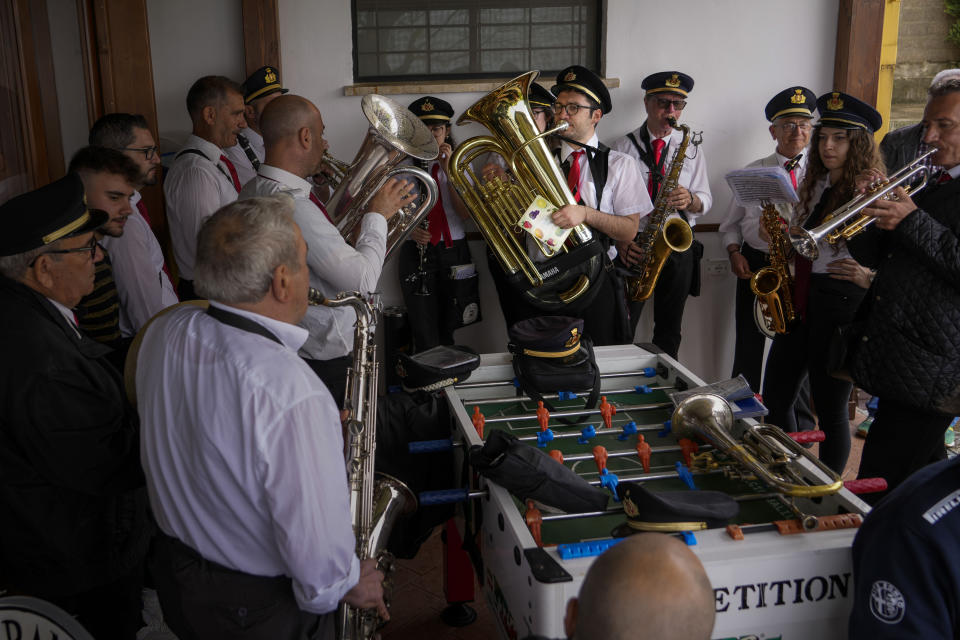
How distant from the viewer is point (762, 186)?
4172 millimetres

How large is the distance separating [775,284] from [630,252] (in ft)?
2.84

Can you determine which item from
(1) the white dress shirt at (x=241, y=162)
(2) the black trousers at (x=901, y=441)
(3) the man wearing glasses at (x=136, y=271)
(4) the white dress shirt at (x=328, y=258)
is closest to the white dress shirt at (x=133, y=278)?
(3) the man wearing glasses at (x=136, y=271)

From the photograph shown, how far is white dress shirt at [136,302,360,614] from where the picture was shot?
173 cm

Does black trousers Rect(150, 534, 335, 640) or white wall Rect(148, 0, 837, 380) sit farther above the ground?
white wall Rect(148, 0, 837, 380)

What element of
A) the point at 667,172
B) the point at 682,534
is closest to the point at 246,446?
the point at 682,534

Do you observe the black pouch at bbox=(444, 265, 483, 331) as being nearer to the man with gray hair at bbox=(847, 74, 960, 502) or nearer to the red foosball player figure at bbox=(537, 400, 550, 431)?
the red foosball player figure at bbox=(537, 400, 550, 431)

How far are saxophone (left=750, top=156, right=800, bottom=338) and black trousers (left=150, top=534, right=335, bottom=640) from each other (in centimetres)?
308

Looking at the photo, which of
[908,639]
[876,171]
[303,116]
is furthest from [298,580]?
[876,171]

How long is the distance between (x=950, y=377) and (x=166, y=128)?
15.0 feet

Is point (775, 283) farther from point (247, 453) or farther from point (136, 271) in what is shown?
point (247, 453)

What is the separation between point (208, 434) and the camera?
5.77 feet

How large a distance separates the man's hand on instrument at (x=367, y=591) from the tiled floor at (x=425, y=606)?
97 centimetres

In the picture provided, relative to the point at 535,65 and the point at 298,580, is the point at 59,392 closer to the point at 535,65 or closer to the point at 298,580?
the point at 298,580

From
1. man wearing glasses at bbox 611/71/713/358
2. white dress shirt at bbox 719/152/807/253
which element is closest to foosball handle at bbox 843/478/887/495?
white dress shirt at bbox 719/152/807/253
